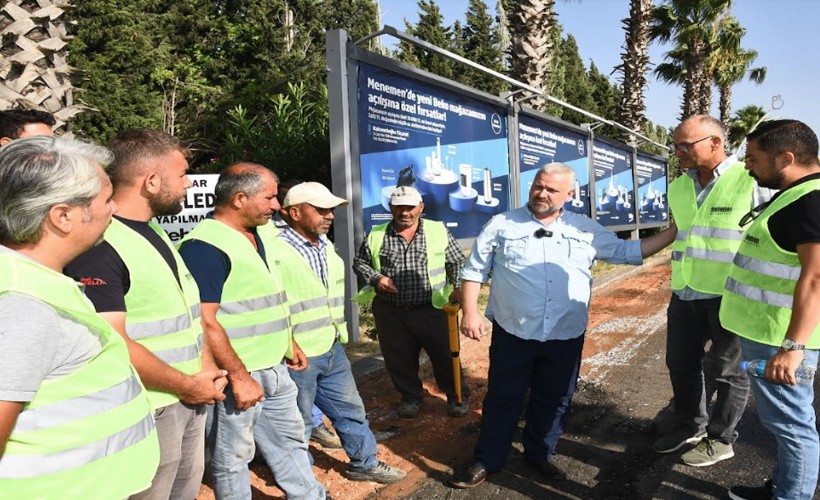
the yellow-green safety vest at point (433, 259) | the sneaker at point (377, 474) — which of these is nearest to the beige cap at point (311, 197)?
the yellow-green safety vest at point (433, 259)

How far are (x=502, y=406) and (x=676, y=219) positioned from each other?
5.37ft

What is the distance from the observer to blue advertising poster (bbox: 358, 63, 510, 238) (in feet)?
21.8

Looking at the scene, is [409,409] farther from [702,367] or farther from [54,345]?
[54,345]

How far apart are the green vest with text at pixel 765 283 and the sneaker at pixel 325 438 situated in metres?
2.62

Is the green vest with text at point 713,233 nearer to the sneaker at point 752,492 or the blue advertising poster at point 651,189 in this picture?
the sneaker at point 752,492

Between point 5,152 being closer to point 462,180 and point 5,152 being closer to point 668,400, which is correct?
point 668,400

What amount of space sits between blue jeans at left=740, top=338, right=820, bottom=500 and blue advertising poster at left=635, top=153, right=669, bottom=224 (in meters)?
17.1

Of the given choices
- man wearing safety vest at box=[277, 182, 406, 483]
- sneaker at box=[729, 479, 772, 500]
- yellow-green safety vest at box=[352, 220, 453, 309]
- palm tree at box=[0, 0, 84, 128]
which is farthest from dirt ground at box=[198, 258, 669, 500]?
palm tree at box=[0, 0, 84, 128]

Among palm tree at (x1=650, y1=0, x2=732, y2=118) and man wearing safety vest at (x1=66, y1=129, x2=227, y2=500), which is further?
palm tree at (x1=650, y1=0, x2=732, y2=118)

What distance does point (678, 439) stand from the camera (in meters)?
4.05

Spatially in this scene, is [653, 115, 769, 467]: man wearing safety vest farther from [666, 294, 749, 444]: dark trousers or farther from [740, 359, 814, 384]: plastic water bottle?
[740, 359, 814, 384]: plastic water bottle

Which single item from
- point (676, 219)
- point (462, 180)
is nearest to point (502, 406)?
point (676, 219)

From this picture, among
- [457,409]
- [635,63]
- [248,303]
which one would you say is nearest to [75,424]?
[248,303]

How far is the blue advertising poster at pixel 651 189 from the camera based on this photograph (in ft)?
65.0
